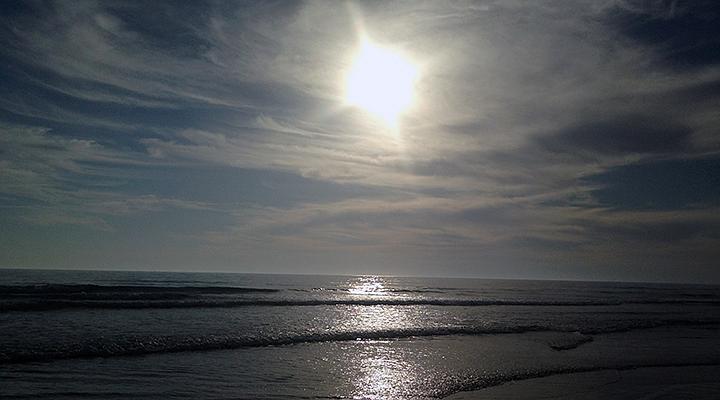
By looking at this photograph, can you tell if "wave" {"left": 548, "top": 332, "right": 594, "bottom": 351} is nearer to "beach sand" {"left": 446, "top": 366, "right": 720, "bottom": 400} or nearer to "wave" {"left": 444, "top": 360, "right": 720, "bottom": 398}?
"wave" {"left": 444, "top": 360, "right": 720, "bottom": 398}

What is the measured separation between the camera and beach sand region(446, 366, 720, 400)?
11.2 metres

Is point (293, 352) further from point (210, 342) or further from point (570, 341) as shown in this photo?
point (570, 341)

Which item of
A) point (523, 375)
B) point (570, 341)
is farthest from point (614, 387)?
point (570, 341)

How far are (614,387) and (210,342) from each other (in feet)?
42.2

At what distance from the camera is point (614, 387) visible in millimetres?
12195

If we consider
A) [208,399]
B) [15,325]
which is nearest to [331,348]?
[208,399]

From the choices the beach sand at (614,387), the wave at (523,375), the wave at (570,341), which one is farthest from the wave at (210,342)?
the beach sand at (614,387)

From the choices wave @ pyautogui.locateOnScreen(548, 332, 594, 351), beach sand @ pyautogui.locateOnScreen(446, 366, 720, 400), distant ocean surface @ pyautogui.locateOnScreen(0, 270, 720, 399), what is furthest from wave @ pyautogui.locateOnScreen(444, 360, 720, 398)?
wave @ pyautogui.locateOnScreen(548, 332, 594, 351)

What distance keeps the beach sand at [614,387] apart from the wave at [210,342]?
196 inches

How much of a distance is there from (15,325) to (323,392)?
1552 centimetres

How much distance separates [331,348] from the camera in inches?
658

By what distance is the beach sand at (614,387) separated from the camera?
11.2 metres

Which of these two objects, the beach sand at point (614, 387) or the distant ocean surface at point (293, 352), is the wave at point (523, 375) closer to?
the distant ocean surface at point (293, 352)

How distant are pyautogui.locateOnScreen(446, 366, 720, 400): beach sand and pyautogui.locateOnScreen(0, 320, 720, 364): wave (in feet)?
16.4
